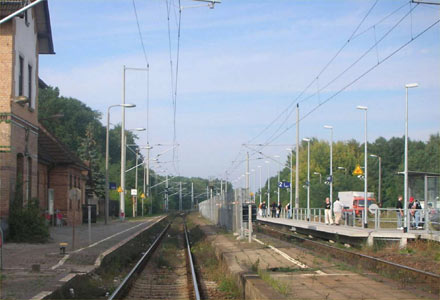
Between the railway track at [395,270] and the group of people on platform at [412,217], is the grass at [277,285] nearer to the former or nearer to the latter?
the railway track at [395,270]

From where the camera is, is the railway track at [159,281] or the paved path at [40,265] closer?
the paved path at [40,265]

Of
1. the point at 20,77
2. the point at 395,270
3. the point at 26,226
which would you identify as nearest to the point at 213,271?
the point at 395,270

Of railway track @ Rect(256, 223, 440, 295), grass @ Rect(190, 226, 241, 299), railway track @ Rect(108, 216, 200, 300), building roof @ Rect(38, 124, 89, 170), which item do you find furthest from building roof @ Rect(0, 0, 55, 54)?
railway track @ Rect(256, 223, 440, 295)

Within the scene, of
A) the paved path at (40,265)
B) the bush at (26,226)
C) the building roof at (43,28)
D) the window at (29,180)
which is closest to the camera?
the paved path at (40,265)

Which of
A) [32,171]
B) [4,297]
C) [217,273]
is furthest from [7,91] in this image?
[4,297]

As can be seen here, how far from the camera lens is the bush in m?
23.8

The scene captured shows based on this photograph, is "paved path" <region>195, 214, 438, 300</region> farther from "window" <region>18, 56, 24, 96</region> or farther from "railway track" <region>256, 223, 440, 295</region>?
"window" <region>18, 56, 24, 96</region>

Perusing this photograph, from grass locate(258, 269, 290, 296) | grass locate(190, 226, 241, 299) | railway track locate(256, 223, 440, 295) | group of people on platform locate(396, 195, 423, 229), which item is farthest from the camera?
group of people on platform locate(396, 195, 423, 229)

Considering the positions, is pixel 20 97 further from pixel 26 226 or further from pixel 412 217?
pixel 412 217

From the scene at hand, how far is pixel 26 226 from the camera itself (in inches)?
941

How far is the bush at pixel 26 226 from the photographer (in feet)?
78.1

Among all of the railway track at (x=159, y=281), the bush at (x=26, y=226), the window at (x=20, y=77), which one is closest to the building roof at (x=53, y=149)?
the window at (x=20, y=77)

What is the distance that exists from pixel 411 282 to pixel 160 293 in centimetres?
547

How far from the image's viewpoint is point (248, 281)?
12055 millimetres
